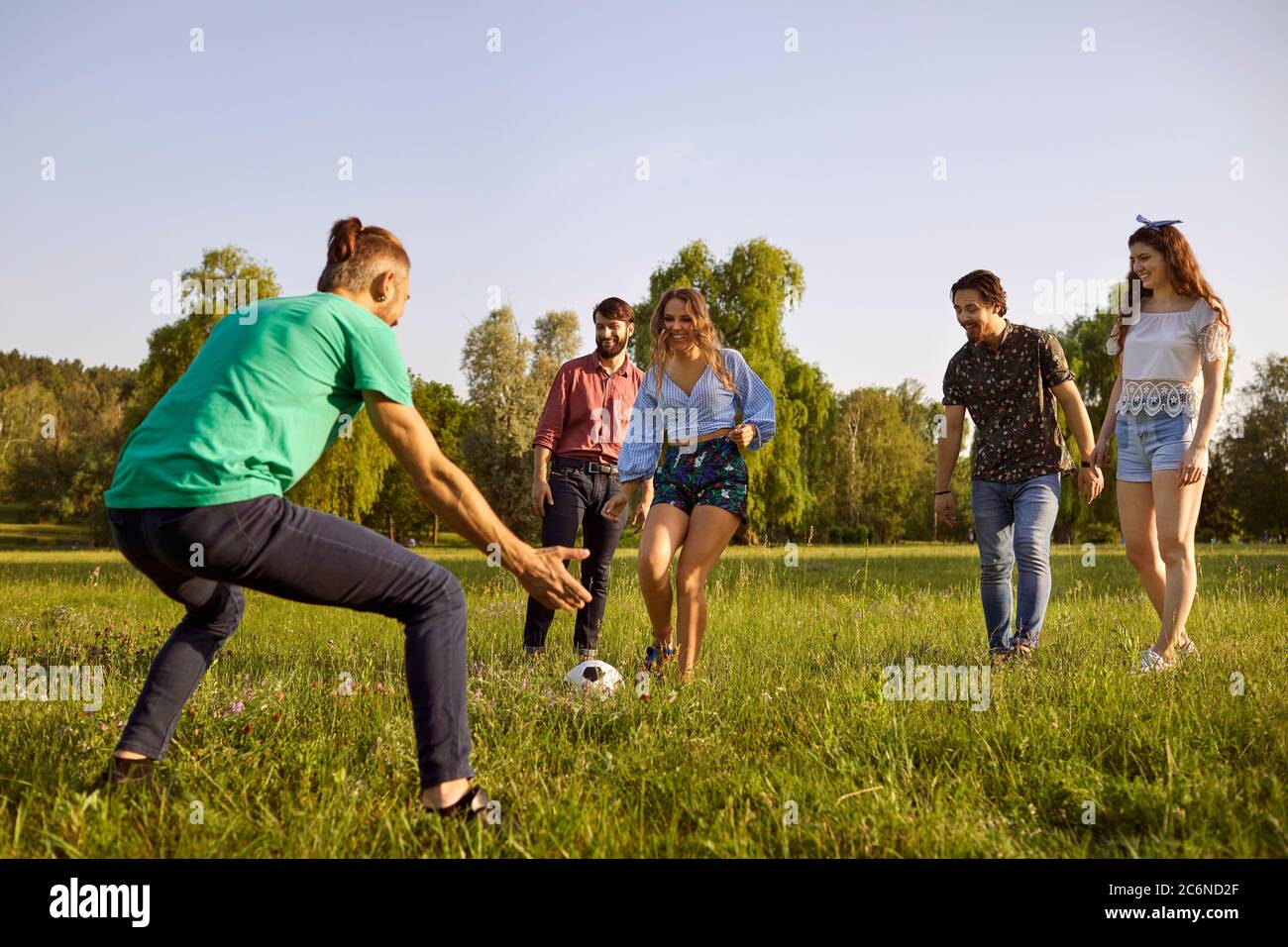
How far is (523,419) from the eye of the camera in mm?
42188

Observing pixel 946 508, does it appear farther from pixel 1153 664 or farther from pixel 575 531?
pixel 575 531

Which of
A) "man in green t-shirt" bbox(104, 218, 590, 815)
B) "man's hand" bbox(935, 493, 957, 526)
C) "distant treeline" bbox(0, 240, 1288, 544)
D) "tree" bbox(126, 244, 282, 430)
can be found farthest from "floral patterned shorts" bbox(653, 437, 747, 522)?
"tree" bbox(126, 244, 282, 430)

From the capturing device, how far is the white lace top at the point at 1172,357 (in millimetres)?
5246

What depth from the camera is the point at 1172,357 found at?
5348 mm

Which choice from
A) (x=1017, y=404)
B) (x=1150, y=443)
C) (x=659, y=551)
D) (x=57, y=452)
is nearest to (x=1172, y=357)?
(x=1150, y=443)

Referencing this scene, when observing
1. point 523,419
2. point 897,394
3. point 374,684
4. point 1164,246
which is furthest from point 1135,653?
point 897,394

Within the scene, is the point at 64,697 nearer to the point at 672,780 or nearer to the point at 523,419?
A: the point at 672,780

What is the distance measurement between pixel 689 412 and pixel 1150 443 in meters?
2.77

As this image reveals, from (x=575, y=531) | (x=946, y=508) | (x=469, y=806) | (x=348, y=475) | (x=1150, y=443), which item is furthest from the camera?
(x=348, y=475)

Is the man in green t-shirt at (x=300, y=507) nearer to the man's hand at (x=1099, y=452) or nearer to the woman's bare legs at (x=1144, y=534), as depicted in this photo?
the man's hand at (x=1099, y=452)

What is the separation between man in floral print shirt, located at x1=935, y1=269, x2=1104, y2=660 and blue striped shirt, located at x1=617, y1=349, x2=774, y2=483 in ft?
4.27

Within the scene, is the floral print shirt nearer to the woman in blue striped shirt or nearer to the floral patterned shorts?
the woman in blue striped shirt
